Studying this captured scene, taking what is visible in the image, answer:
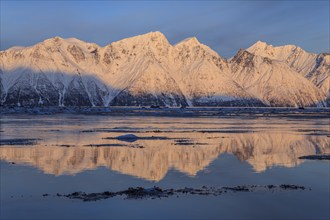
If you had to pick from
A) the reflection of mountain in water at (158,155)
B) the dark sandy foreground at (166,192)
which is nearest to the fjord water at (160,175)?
the reflection of mountain in water at (158,155)

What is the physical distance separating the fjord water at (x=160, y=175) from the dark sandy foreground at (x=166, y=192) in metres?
0.64

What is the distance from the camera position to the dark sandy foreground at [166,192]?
23781mm

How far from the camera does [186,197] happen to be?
23812 millimetres

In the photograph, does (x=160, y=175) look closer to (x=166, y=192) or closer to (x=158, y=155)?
(x=166, y=192)

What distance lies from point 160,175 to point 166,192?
5.30 metres

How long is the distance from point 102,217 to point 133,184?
7.19m

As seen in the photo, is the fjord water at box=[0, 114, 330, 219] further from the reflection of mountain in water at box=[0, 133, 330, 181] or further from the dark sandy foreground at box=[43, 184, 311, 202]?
the dark sandy foreground at box=[43, 184, 311, 202]

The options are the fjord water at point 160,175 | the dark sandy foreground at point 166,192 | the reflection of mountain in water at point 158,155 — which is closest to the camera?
the fjord water at point 160,175

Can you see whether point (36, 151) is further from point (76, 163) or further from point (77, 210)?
point (77, 210)

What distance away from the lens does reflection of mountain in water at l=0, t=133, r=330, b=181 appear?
33.1 metres

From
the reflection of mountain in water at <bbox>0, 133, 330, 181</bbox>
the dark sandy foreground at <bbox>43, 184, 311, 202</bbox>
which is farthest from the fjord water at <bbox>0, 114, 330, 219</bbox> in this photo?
the dark sandy foreground at <bbox>43, 184, 311, 202</bbox>

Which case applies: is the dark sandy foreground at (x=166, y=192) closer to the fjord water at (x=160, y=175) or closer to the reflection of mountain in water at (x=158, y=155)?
the fjord water at (x=160, y=175)

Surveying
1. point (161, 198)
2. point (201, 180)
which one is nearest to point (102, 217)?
point (161, 198)

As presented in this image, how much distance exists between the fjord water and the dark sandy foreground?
0.64 meters
